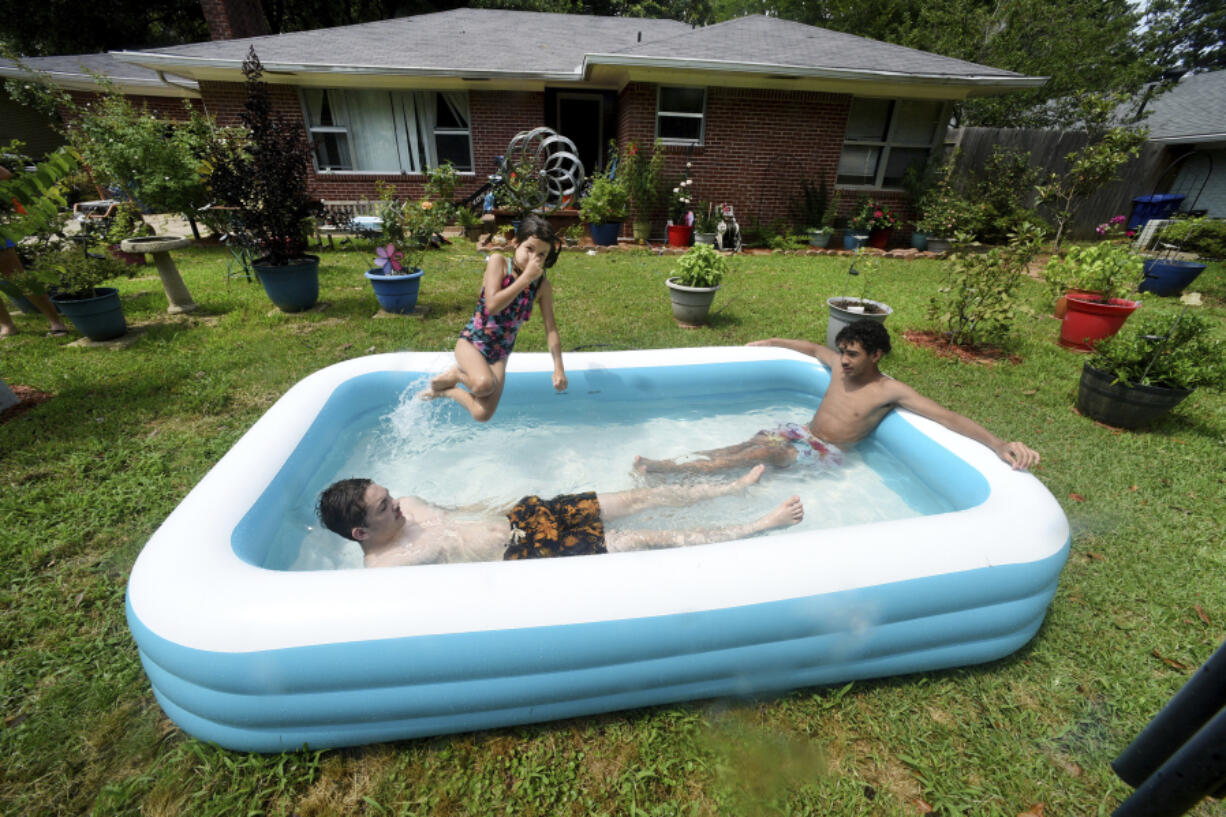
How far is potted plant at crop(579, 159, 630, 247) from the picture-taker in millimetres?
9859

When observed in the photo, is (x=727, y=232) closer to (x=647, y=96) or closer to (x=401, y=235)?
(x=647, y=96)

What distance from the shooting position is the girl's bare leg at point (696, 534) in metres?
2.67

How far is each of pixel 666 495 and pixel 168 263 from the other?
647 cm

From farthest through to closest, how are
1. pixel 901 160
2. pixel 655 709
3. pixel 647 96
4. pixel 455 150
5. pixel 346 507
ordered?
pixel 455 150 < pixel 901 160 < pixel 647 96 < pixel 346 507 < pixel 655 709

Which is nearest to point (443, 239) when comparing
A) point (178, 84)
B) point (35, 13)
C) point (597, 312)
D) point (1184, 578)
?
point (597, 312)

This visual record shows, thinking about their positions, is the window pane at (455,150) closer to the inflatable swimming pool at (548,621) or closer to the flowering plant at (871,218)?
the flowering plant at (871,218)

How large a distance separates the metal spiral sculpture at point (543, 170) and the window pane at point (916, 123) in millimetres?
6967

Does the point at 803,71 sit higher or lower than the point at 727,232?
higher

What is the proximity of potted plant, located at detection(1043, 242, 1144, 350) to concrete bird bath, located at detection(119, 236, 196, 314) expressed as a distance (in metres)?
9.76

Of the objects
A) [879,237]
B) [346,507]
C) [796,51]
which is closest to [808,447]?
[346,507]

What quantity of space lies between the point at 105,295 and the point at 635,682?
633cm

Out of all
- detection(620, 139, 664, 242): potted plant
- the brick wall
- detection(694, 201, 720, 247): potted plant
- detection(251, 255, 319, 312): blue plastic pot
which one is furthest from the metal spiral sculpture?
detection(251, 255, 319, 312): blue plastic pot

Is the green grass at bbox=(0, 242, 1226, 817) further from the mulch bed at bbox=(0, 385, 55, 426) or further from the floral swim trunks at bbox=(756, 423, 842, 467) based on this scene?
the floral swim trunks at bbox=(756, 423, 842, 467)

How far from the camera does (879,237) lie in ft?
35.1
